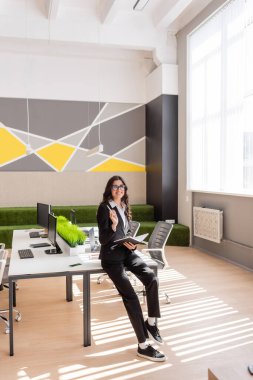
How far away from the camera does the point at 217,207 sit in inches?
277

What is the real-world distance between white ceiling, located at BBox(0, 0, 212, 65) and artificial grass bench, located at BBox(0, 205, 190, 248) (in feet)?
12.1

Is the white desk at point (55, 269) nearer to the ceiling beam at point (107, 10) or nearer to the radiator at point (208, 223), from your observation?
the radiator at point (208, 223)

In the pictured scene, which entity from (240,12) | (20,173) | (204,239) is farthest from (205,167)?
(20,173)

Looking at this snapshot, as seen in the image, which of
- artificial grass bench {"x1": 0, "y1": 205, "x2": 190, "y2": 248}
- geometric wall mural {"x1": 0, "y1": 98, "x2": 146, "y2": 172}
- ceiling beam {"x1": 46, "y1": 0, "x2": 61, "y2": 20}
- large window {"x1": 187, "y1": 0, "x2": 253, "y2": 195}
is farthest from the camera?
geometric wall mural {"x1": 0, "y1": 98, "x2": 146, "y2": 172}

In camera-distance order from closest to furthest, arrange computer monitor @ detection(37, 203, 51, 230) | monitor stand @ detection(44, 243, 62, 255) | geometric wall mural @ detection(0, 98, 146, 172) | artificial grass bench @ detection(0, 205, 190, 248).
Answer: monitor stand @ detection(44, 243, 62, 255) < computer monitor @ detection(37, 203, 51, 230) < artificial grass bench @ detection(0, 205, 190, 248) < geometric wall mural @ detection(0, 98, 146, 172)

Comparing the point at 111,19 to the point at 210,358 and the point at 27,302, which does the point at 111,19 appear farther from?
the point at 210,358

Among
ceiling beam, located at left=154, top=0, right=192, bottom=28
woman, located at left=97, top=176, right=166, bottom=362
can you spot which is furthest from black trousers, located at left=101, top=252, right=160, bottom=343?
ceiling beam, located at left=154, top=0, right=192, bottom=28

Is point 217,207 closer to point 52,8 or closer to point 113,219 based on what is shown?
point 113,219

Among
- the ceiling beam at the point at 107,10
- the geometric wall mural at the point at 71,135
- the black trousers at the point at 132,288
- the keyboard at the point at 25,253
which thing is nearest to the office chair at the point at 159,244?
the black trousers at the point at 132,288

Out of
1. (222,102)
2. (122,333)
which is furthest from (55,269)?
(222,102)

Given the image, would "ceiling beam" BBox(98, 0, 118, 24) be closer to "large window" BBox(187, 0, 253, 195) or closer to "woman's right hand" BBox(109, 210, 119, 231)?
"large window" BBox(187, 0, 253, 195)

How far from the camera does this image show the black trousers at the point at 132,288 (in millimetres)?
3184

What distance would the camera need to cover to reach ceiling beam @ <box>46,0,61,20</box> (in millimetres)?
6746

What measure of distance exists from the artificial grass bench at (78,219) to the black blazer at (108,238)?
460cm
